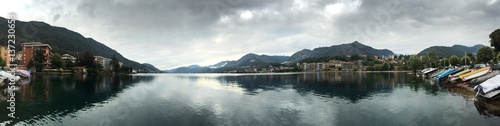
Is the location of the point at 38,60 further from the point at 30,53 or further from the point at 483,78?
the point at 483,78

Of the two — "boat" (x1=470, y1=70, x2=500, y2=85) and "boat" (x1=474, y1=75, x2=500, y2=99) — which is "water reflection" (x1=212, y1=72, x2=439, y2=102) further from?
"boat" (x1=474, y1=75, x2=500, y2=99)

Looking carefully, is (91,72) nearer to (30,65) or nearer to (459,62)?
(30,65)

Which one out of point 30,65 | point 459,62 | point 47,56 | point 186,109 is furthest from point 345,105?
point 47,56

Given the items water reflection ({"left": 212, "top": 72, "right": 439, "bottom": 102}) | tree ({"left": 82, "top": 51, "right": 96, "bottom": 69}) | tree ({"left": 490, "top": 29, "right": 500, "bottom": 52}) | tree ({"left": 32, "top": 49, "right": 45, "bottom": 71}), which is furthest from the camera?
tree ({"left": 82, "top": 51, "right": 96, "bottom": 69})

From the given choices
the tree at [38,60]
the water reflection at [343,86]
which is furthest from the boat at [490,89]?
the tree at [38,60]

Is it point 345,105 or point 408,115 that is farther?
point 345,105

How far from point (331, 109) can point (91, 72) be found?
155 meters

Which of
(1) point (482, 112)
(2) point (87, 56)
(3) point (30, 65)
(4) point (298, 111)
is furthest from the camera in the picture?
(2) point (87, 56)

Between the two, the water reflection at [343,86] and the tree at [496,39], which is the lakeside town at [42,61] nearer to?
the water reflection at [343,86]

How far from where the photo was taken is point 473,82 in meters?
46.6

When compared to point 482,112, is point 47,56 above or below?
above

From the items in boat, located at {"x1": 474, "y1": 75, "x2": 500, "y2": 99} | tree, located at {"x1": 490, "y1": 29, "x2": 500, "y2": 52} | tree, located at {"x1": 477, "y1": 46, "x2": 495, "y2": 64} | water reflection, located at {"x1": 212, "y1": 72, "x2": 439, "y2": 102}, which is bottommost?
water reflection, located at {"x1": 212, "y1": 72, "x2": 439, "y2": 102}

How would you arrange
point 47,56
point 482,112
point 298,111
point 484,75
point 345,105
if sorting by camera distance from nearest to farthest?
point 482,112 → point 298,111 → point 345,105 → point 484,75 → point 47,56

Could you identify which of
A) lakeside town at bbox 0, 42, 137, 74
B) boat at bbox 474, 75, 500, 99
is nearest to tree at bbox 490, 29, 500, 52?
boat at bbox 474, 75, 500, 99
